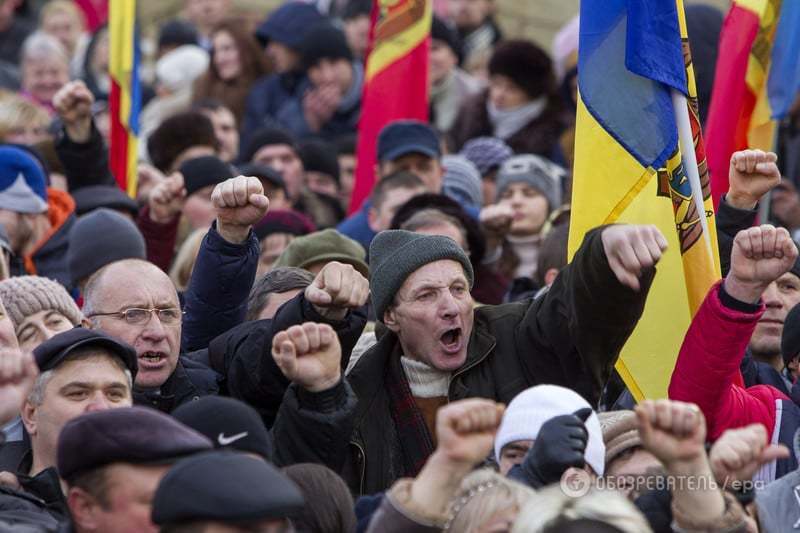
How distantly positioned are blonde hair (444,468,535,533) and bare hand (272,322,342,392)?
902 millimetres

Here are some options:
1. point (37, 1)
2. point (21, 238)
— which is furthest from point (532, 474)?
point (37, 1)

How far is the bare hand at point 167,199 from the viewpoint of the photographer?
8156 millimetres

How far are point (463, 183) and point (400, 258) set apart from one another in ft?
13.0

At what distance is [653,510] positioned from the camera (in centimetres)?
518

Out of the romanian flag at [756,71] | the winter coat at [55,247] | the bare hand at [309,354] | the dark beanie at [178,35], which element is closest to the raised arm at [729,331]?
the bare hand at [309,354]

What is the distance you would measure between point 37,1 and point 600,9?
1139cm

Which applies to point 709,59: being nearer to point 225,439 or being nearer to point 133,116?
point 133,116

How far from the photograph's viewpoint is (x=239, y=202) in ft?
21.2

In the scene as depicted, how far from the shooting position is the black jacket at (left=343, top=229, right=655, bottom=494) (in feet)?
19.1

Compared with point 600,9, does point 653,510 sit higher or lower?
lower

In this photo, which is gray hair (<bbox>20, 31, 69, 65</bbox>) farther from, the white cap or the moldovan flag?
the moldovan flag

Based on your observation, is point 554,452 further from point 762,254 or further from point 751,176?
point 751,176

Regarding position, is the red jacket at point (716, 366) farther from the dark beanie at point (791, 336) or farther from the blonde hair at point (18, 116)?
the blonde hair at point (18, 116)

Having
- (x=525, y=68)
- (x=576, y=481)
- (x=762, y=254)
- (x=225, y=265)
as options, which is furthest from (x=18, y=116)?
(x=576, y=481)
